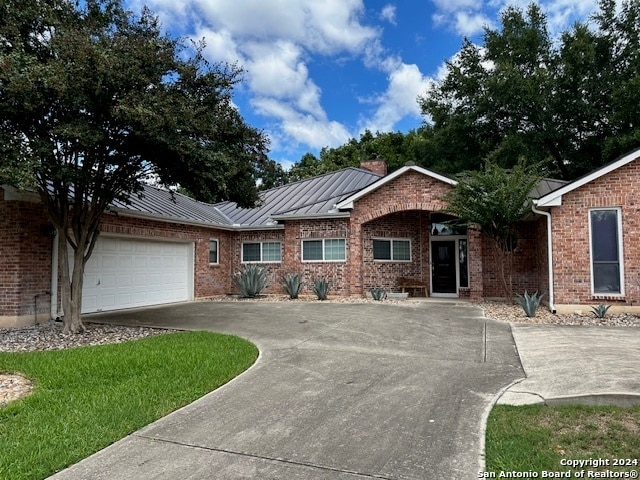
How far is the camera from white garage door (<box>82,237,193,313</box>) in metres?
12.2

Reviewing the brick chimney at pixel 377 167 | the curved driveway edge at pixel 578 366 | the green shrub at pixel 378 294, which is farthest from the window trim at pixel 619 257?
the brick chimney at pixel 377 167

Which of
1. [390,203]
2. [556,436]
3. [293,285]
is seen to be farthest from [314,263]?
[556,436]

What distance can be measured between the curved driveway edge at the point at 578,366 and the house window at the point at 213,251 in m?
11.9

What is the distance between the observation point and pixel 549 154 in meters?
23.9

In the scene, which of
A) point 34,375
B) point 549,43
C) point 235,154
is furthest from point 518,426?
point 549,43

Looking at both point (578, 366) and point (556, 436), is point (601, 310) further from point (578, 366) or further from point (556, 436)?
point (556, 436)

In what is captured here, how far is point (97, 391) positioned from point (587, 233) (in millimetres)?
11512

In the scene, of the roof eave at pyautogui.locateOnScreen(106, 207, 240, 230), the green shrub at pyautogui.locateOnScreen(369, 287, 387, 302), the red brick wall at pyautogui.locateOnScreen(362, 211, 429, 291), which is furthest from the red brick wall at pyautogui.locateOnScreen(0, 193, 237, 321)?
the red brick wall at pyautogui.locateOnScreen(362, 211, 429, 291)

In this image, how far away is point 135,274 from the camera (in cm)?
1354

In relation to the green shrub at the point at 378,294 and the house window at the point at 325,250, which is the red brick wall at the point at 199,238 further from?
the green shrub at the point at 378,294

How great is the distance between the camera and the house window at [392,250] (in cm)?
1630

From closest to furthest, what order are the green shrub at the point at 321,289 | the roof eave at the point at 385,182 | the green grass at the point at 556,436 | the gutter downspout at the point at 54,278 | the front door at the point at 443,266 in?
the green grass at the point at 556,436, the gutter downspout at the point at 54,278, the roof eave at the point at 385,182, the green shrub at the point at 321,289, the front door at the point at 443,266

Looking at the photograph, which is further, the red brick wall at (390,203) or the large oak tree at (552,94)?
the large oak tree at (552,94)

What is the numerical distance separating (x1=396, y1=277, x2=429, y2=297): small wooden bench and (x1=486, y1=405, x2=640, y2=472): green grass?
11478 mm
